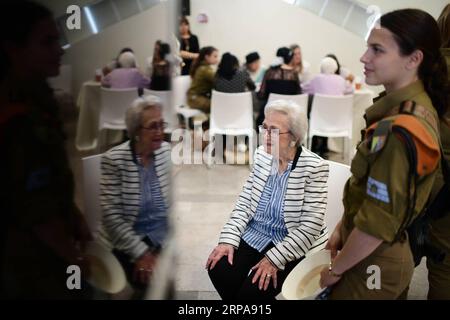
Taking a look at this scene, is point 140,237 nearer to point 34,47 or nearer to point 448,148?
point 34,47

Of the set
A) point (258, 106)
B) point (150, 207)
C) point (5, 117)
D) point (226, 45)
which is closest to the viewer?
point (5, 117)

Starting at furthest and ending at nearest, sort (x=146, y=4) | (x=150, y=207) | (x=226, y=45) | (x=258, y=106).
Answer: (x=226, y=45), (x=258, y=106), (x=150, y=207), (x=146, y=4)

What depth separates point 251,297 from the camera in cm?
125

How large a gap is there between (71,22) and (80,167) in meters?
0.24

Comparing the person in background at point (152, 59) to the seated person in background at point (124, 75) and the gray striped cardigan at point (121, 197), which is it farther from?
the gray striped cardigan at point (121, 197)

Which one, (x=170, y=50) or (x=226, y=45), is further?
(x=226, y=45)

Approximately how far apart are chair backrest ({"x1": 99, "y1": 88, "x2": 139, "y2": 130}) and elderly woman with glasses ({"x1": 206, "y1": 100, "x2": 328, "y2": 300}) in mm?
701

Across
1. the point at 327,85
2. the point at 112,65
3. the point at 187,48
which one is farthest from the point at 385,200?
the point at 187,48

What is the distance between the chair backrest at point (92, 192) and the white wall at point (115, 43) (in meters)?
0.14

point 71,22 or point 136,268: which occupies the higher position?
point 71,22

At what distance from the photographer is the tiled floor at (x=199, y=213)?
1176 mm

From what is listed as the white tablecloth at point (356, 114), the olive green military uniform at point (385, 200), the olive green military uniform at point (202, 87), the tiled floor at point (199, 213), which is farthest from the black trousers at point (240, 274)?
the olive green military uniform at point (202, 87)

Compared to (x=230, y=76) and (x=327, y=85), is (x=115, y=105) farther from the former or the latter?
(x=327, y=85)

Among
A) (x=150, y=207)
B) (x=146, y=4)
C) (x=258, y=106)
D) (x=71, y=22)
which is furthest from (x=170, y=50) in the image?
(x=258, y=106)
